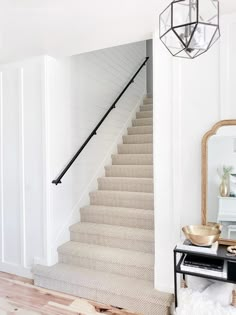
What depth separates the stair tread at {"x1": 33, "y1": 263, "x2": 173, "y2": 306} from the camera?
236cm

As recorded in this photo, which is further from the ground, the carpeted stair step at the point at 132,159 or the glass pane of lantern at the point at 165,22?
the glass pane of lantern at the point at 165,22

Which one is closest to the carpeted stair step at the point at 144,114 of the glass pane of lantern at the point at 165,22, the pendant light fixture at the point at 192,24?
the glass pane of lantern at the point at 165,22

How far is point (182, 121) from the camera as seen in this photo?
Answer: 2.29 metres

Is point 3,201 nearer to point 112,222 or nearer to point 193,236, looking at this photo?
point 112,222

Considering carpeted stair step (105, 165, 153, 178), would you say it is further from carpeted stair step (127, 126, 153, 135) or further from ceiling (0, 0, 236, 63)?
ceiling (0, 0, 236, 63)

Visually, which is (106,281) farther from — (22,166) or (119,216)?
(22,166)

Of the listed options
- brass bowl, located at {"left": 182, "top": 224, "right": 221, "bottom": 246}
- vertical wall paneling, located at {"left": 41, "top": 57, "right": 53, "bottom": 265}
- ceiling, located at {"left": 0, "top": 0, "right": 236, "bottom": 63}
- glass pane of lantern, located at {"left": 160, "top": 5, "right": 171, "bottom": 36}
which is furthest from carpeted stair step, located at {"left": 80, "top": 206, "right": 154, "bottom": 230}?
glass pane of lantern, located at {"left": 160, "top": 5, "right": 171, "bottom": 36}

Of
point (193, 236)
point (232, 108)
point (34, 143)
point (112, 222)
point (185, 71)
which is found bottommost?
point (112, 222)

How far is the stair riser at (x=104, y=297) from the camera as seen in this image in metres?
2.33

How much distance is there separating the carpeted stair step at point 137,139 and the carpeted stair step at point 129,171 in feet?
2.34

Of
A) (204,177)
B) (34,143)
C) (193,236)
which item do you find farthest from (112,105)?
(193,236)

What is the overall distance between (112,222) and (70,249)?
2.00 ft

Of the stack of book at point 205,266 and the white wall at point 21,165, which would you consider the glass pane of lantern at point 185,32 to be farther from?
the white wall at point 21,165

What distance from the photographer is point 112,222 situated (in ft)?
11.0
